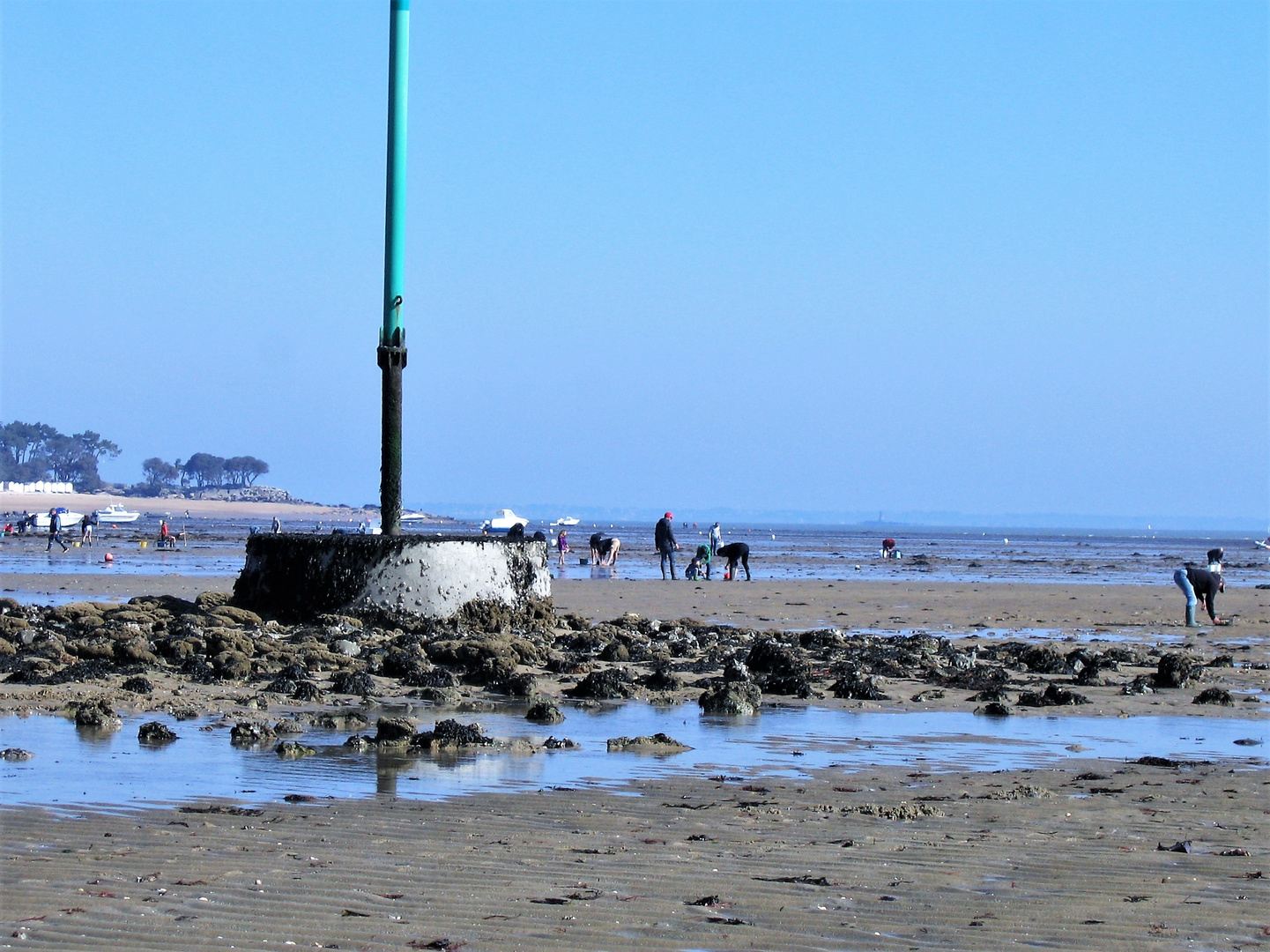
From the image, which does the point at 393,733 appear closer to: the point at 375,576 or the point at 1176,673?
the point at 375,576

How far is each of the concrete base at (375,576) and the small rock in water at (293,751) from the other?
24.1 feet

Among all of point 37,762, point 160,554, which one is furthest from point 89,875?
point 160,554

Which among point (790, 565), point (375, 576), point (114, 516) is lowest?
point (790, 565)

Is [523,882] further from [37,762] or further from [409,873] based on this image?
[37,762]

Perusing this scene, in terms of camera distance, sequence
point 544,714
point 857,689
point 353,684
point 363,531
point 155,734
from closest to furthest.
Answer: point 155,734 → point 544,714 → point 353,684 → point 857,689 → point 363,531

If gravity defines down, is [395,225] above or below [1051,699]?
above

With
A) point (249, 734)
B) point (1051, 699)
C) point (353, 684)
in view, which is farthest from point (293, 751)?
point (1051, 699)

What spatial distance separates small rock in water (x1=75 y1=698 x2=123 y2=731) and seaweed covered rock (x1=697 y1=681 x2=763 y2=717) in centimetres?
436

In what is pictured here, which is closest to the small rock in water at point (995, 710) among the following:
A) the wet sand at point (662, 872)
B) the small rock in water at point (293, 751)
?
the wet sand at point (662, 872)

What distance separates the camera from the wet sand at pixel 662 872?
15.9 ft

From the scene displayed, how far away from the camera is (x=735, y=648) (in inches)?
618

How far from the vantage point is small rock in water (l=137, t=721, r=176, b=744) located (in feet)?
28.5

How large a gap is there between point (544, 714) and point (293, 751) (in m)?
2.34

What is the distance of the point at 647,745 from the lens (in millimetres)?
9000
